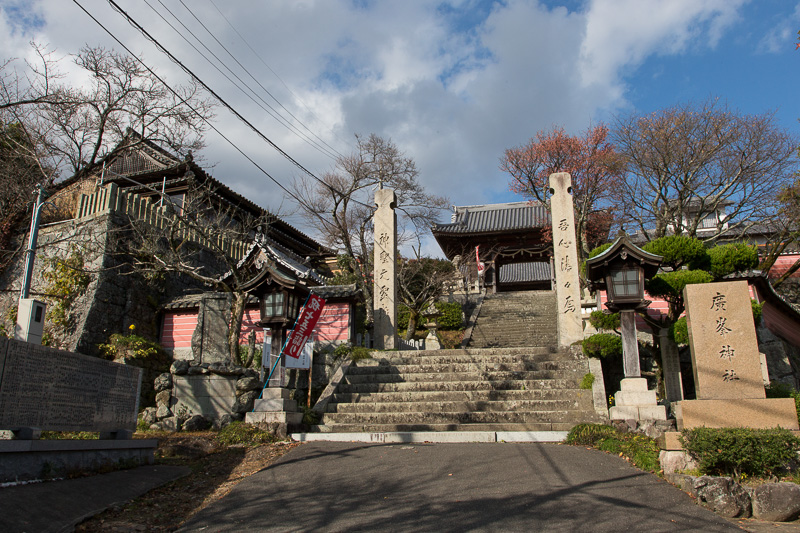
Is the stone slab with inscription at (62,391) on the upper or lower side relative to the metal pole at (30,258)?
lower

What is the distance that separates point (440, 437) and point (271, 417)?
10.5ft

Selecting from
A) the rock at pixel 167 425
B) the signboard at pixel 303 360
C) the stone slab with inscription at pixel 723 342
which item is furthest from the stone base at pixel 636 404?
the rock at pixel 167 425

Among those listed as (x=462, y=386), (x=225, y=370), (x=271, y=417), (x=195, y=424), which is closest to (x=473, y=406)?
(x=462, y=386)

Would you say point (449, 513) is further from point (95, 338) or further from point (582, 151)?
point (582, 151)

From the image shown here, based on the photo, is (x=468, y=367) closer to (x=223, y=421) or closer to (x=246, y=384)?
(x=246, y=384)

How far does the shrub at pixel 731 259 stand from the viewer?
13.3 m

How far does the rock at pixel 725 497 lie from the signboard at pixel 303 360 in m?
8.99

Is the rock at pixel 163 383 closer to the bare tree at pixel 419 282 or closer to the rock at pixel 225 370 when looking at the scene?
the rock at pixel 225 370

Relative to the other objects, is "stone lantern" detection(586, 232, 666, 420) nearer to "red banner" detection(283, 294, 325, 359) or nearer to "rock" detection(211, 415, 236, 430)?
"red banner" detection(283, 294, 325, 359)

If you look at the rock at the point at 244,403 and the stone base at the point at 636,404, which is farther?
the rock at the point at 244,403

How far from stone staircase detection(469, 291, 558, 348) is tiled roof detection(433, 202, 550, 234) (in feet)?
15.2

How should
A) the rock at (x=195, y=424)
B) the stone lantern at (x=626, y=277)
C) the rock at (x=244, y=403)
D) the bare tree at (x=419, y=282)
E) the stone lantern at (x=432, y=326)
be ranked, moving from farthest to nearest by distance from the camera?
the bare tree at (x=419, y=282) → the stone lantern at (x=432, y=326) → the rock at (x=244, y=403) → the rock at (x=195, y=424) → the stone lantern at (x=626, y=277)

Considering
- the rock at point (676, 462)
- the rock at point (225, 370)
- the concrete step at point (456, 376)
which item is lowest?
the rock at point (676, 462)

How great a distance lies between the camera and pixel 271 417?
1003 centimetres
